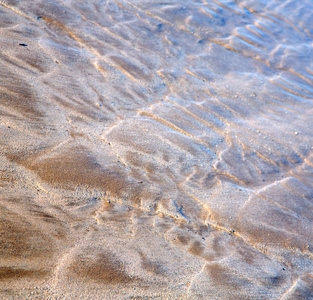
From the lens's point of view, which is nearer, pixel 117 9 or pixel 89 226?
pixel 89 226

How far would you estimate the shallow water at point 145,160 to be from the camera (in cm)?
152

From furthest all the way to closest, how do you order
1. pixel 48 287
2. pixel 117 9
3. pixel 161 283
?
pixel 117 9
pixel 161 283
pixel 48 287

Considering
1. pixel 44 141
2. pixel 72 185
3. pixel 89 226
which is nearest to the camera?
pixel 89 226

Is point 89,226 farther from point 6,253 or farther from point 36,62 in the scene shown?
point 36,62

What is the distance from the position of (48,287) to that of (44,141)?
1015 mm

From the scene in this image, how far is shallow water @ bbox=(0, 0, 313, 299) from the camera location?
60.0 inches

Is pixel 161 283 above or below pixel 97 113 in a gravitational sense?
below

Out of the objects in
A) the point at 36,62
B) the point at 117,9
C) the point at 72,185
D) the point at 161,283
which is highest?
the point at 117,9

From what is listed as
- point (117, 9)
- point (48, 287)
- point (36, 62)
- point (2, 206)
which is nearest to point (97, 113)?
point (36, 62)

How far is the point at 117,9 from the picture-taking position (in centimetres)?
384

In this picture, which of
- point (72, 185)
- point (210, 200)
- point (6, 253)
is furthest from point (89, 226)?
point (210, 200)

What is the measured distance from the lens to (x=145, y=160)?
86.0 inches

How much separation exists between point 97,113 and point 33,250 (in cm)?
133

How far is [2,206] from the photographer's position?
153 cm
